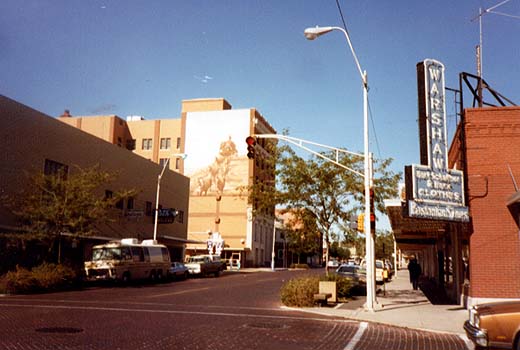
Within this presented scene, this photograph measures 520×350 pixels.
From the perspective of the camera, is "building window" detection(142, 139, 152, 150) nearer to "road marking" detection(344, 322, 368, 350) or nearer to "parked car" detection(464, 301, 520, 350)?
"road marking" detection(344, 322, 368, 350)

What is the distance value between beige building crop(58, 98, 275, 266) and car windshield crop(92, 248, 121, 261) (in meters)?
43.0

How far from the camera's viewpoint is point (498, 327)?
8133 millimetres

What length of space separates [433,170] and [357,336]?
295 inches

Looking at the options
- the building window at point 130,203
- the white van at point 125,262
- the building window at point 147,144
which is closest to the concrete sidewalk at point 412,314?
the white van at point 125,262

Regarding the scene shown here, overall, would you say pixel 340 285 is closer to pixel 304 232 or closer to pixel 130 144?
pixel 304 232

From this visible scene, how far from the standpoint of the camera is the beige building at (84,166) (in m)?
29.2

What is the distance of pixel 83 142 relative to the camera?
36500mm

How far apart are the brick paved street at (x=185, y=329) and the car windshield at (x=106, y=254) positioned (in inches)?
471

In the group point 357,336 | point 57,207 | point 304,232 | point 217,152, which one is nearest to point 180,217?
point 57,207

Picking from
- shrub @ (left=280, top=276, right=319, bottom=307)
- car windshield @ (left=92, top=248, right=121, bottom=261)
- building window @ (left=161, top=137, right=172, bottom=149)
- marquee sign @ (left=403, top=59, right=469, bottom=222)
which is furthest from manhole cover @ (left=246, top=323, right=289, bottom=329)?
building window @ (left=161, top=137, right=172, bottom=149)

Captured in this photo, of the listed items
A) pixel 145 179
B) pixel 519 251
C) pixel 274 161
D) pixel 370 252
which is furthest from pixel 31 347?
pixel 145 179

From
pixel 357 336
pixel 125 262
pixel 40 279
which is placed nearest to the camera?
pixel 357 336

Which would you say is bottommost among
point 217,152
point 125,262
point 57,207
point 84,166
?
point 125,262

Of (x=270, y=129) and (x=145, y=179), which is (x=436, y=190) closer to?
(x=145, y=179)
